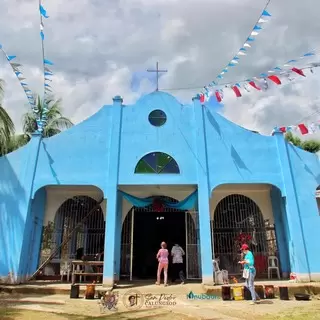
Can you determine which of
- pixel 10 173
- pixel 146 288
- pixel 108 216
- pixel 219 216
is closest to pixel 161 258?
pixel 146 288

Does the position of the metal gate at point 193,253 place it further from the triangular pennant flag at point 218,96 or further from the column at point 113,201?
the triangular pennant flag at point 218,96

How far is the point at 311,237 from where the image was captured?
404 inches

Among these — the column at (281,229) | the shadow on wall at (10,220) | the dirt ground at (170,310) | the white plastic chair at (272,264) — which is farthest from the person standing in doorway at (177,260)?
the shadow on wall at (10,220)

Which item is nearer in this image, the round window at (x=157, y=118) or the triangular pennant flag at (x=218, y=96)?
the triangular pennant flag at (x=218, y=96)

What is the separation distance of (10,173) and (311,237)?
408 inches

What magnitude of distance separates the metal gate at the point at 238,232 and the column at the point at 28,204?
6628 mm

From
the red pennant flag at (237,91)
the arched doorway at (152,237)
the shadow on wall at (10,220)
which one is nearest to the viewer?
the red pennant flag at (237,91)

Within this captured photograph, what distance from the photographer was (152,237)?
13.3 meters

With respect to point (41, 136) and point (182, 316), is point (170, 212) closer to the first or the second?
point (41, 136)

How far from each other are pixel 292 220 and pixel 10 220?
9.33 m

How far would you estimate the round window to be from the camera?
11398 mm

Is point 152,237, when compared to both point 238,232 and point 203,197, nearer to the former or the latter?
point 238,232

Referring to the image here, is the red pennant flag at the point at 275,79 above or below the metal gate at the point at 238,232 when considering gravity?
above

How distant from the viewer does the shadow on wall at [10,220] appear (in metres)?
9.95
